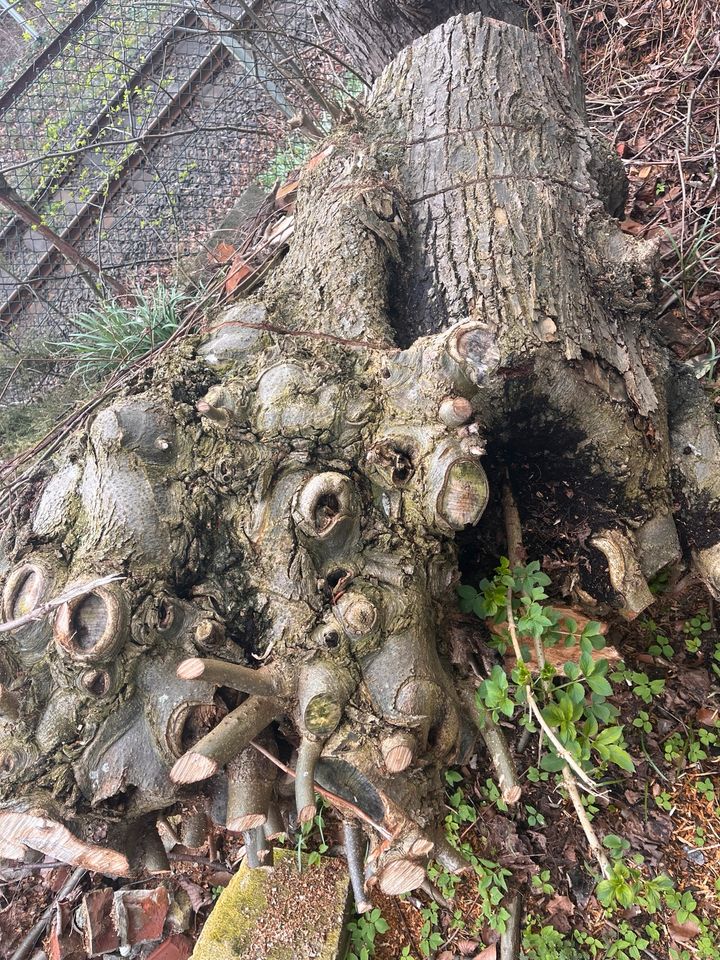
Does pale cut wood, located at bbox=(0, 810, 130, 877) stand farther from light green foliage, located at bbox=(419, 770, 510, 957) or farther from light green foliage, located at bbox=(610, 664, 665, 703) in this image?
light green foliage, located at bbox=(610, 664, 665, 703)

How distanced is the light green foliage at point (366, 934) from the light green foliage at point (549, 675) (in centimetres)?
109

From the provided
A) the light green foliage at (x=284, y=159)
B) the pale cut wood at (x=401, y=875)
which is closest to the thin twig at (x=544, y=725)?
the pale cut wood at (x=401, y=875)

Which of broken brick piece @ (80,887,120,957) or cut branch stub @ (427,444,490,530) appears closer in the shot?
cut branch stub @ (427,444,490,530)

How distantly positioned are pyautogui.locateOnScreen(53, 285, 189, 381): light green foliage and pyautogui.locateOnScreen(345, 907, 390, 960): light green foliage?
10.8 ft

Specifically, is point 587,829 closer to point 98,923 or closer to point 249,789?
point 249,789

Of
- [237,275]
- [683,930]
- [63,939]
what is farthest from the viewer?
[237,275]

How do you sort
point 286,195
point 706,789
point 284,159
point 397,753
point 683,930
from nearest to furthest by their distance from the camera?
point 397,753, point 683,930, point 706,789, point 286,195, point 284,159

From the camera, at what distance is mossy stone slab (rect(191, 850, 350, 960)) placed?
7.63 ft

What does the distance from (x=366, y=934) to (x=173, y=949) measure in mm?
880

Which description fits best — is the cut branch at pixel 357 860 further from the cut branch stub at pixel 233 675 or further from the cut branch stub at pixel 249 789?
the cut branch stub at pixel 233 675

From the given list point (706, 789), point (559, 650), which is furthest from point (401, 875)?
point (706, 789)

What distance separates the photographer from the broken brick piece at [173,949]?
2500mm

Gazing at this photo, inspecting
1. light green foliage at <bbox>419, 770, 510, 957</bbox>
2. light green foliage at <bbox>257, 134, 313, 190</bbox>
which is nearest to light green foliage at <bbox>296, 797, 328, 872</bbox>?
light green foliage at <bbox>419, 770, 510, 957</bbox>

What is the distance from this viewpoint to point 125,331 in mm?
4047
